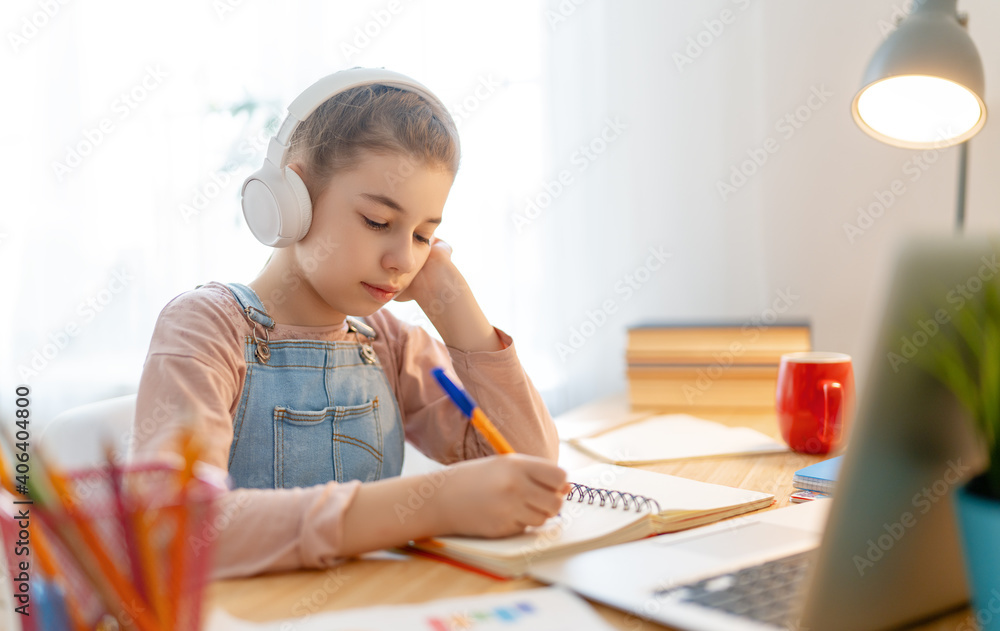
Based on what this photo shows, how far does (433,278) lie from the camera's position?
1.07m

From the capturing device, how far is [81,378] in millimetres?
1657

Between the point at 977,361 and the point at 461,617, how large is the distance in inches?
13.6

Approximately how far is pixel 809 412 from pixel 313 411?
664mm

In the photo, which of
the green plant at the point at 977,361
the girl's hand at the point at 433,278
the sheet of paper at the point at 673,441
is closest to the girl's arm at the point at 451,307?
the girl's hand at the point at 433,278

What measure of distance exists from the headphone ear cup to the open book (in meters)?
0.42

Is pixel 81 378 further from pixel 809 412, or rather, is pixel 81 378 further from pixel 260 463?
pixel 809 412

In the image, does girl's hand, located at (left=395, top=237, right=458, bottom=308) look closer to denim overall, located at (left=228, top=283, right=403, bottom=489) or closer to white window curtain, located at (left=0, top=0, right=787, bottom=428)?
denim overall, located at (left=228, top=283, right=403, bottom=489)

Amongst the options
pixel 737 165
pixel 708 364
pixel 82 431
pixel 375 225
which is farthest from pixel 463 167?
pixel 82 431

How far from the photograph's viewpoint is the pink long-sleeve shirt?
62cm

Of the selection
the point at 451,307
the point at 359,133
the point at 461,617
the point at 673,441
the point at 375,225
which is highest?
the point at 359,133

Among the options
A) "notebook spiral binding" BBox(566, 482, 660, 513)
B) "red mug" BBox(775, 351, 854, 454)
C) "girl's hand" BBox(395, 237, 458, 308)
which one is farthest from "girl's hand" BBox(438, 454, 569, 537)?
"red mug" BBox(775, 351, 854, 454)

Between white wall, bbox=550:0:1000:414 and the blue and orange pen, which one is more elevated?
white wall, bbox=550:0:1000:414

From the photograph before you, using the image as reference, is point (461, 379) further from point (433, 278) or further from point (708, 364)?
point (708, 364)

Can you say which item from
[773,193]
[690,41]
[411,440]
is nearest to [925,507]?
[411,440]
